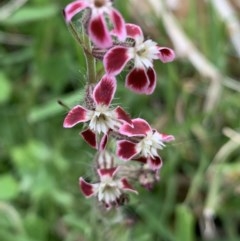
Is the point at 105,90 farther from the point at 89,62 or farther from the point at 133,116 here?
the point at 133,116

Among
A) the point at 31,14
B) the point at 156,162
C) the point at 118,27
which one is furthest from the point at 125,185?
the point at 31,14

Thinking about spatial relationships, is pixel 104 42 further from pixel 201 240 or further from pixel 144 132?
pixel 201 240

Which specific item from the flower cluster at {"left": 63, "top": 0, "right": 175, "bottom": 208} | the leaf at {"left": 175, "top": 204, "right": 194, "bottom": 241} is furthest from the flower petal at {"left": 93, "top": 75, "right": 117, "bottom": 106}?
the leaf at {"left": 175, "top": 204, "right": 194, "bottom": 241}

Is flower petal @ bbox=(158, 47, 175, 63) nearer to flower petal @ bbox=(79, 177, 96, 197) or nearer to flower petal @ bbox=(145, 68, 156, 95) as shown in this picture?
flower petal @ bbox=(145, 68, 156, 95)

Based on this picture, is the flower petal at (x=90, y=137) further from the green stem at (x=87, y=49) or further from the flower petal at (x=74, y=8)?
the flower petal at (x=74, y=8)

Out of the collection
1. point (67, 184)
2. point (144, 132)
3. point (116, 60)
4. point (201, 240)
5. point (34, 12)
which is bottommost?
point (201, 240)

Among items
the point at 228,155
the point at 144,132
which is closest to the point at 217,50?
the point at 228,155
